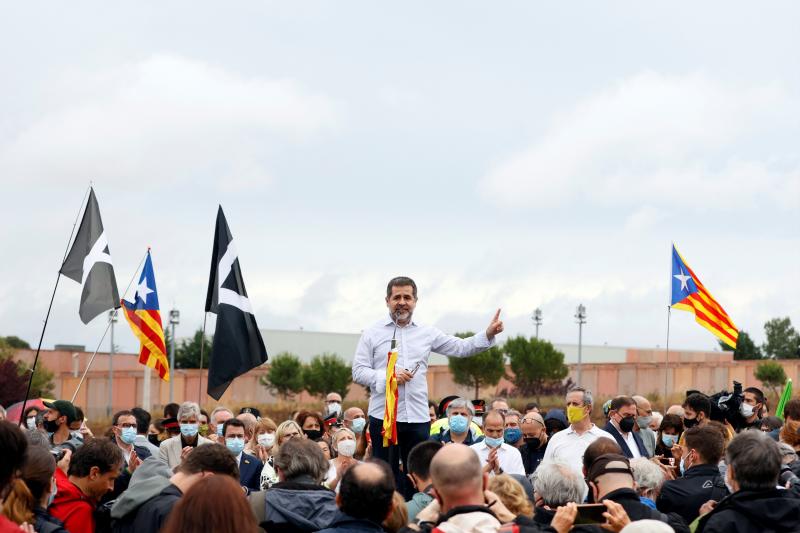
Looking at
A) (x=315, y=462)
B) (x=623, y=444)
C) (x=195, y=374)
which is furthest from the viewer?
(x=195, y=374)

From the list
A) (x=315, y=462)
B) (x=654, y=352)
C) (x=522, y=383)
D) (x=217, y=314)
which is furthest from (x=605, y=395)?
(x=315, y=462)

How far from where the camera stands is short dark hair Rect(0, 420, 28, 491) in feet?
16.5

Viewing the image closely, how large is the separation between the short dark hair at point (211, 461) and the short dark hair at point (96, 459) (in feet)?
2.86

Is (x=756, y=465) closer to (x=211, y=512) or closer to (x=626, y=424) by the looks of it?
(x=211, y=512)

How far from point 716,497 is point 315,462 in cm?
297

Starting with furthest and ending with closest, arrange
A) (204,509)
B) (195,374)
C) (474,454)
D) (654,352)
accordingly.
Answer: (654,352) < (195,374) < (474,454) < (204,509)

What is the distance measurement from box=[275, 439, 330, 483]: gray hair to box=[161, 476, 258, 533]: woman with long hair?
276 centimetres

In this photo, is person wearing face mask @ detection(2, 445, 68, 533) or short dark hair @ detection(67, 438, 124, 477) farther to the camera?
short dark hair @ detection(67, 438, 124, 477)

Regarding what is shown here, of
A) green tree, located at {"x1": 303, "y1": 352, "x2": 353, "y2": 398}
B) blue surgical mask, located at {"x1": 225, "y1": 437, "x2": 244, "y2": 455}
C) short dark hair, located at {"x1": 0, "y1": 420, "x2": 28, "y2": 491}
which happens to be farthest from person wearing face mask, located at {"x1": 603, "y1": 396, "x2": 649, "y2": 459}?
green tree, located at {"x1": 303, "y1": 352, "x2": 353, "y2": 398}

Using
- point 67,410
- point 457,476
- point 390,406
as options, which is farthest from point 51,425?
point 457,476

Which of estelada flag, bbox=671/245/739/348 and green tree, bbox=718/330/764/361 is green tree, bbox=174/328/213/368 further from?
estelada flag, bbox=671/245/739/348

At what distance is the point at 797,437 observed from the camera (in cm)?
Answer: 983

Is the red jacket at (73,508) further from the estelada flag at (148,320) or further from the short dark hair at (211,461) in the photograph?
the estelada flag at (148,320)

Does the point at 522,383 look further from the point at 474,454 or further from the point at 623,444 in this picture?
the point at 474,454
